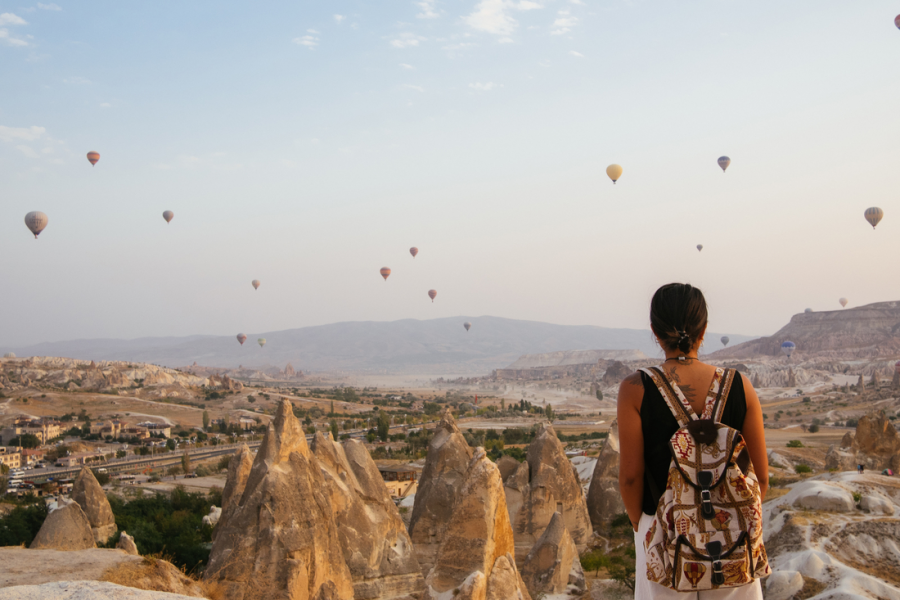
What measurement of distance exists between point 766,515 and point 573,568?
22.7ft

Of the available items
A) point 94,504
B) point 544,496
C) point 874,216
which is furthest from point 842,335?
point 94,504

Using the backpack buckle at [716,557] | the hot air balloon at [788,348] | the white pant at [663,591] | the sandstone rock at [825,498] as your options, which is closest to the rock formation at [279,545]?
the white pant at [663,591]

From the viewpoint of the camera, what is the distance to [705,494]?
245cm

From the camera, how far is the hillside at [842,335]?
133 metres

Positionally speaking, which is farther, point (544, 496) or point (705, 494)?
point (544, 496)

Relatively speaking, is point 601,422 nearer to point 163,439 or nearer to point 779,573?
point 163,439

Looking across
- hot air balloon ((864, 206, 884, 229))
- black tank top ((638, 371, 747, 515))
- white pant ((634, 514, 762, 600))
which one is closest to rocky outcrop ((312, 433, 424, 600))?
white pant ((634, 514, 762, 600))

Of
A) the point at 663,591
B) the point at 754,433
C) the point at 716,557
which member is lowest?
the point at 663,591

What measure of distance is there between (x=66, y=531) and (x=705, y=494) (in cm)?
1745

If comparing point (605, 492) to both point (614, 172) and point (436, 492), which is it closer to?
point (436, 492)

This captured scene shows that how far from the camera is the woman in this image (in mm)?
2574

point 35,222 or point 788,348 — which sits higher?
point 35,222

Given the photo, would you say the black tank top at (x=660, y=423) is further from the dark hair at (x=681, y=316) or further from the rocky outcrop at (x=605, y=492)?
the rocky outcrop at (x=605, y=492)

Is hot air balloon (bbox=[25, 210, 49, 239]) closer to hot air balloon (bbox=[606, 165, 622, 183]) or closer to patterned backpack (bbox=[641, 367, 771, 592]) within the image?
hot air balloon (bbox=[606, 165, 622, 183])
